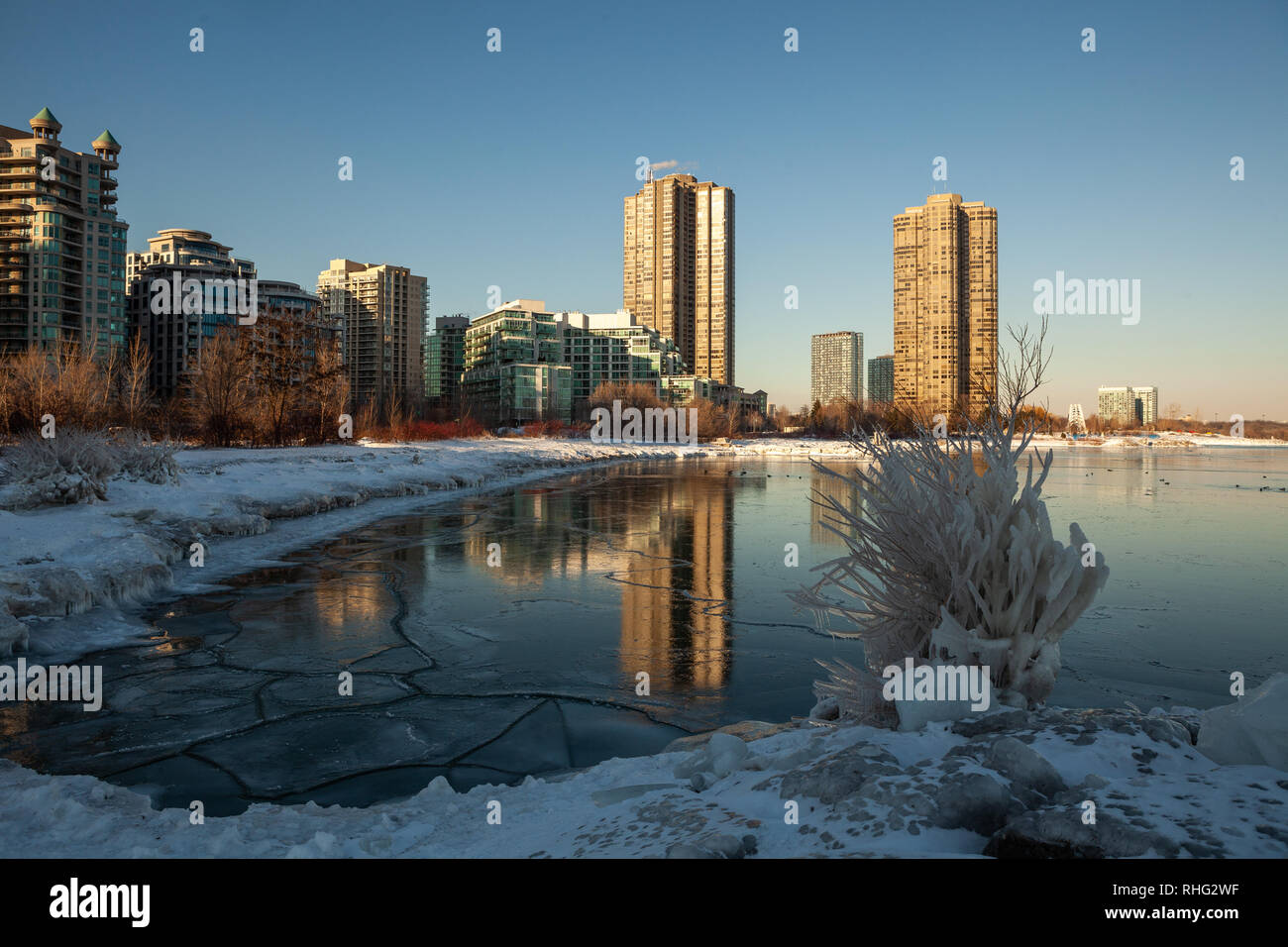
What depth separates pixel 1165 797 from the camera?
2.51m

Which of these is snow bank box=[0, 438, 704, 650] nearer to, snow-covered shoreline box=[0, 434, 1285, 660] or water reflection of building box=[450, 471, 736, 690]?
snow-covered shoreline box=[0, 434, 1285, 660]

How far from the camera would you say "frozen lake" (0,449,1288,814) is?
4.62 m

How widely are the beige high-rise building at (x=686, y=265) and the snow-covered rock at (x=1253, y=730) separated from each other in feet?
568

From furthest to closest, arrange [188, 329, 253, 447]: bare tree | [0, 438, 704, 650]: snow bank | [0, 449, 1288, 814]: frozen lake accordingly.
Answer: [188, 329, 253, 447]: bare tree < [0, 438, 704, 650]: snow bank < [0, 449, 1288, 814]: frozen lake

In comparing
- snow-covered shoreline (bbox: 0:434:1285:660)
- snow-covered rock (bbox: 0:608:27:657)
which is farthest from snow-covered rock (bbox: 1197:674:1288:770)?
snow-covered rock (bbox: 0:608:27:657)

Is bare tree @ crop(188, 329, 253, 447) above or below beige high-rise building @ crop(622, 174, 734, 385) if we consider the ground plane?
below

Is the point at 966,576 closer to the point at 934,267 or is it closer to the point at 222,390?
the point at 222,390

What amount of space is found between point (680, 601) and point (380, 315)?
186 m

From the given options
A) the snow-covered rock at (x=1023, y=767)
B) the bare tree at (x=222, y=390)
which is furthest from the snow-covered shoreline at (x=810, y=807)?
the bare tree at (x=222, y=390)

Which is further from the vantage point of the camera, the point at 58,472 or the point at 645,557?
A: the point at 645,557

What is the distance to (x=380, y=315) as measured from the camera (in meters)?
181

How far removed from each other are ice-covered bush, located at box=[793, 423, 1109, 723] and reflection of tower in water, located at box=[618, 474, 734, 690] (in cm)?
216

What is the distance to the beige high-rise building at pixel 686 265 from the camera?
172 meters

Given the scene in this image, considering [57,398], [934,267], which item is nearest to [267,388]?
[57,398]
